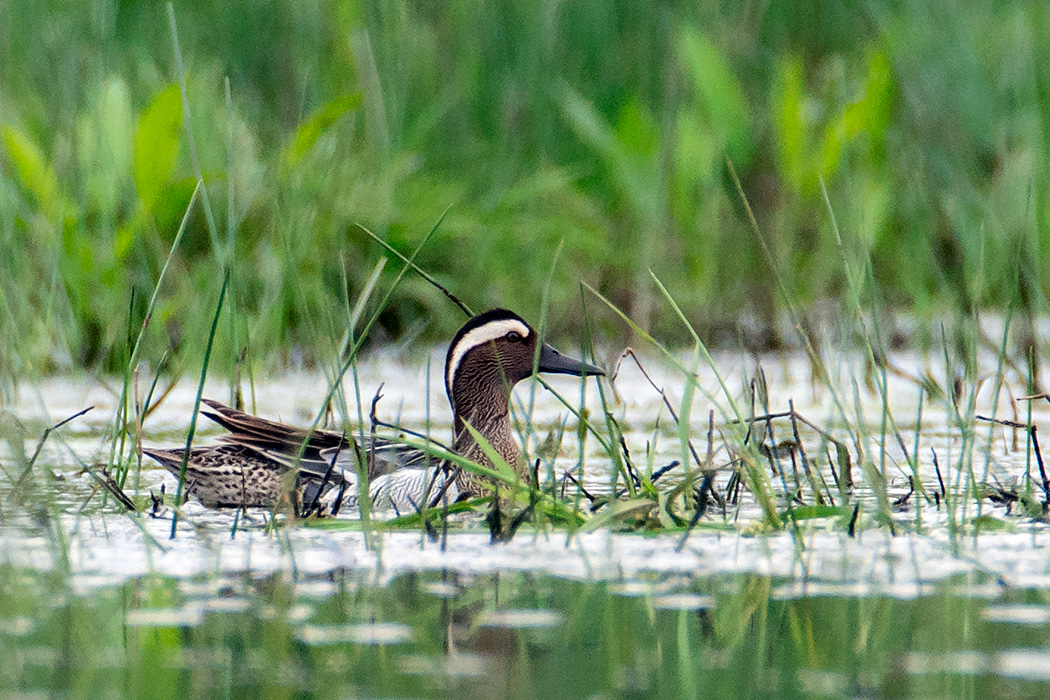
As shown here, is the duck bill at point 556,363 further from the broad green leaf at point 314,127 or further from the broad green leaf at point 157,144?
the broad green leaf at point 157,144

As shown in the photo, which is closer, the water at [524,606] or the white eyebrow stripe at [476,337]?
the water at [524,606]

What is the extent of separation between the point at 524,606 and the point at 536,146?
5.25 meters

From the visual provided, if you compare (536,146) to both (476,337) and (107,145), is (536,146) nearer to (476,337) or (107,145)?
(107,145)

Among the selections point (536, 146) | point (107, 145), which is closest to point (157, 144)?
point (107, 145)

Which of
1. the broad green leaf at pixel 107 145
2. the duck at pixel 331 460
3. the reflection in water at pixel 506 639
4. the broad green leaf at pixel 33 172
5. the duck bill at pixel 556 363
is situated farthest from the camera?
the broad green leaf at pixel 33 172

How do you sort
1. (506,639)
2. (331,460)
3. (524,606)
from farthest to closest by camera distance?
(331,460) < (524,606) < (506,639)

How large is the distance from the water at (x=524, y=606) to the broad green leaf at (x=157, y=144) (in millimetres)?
2612

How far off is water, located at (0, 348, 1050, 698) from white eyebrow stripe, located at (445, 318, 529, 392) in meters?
1.18

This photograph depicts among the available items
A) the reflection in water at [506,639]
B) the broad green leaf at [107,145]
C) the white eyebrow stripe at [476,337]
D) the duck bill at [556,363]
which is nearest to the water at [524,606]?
the reflection in water at [506,639]

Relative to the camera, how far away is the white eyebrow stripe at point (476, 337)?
17.0ft

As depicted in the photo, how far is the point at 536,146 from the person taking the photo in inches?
315

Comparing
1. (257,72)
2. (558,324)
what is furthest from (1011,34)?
(257,72)

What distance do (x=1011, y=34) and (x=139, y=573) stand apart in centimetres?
586

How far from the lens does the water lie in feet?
8.04
